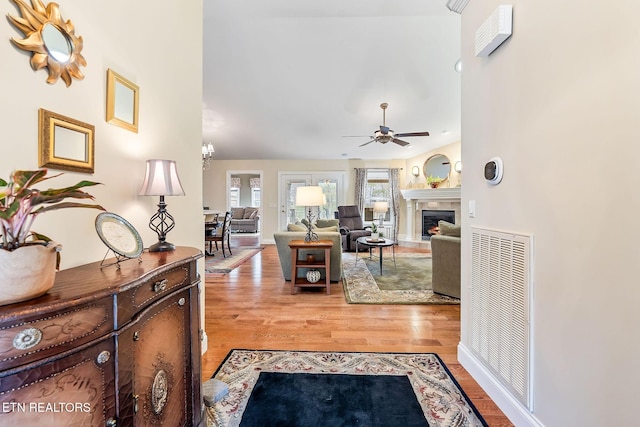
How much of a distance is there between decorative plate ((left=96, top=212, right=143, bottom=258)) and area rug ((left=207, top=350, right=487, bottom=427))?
1.06m

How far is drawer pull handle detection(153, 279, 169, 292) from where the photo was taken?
→ 3.39 ft

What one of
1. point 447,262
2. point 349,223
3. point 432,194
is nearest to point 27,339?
point 447,262

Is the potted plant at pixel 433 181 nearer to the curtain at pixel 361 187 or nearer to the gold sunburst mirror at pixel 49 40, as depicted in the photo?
the curtain at pixel 361 187

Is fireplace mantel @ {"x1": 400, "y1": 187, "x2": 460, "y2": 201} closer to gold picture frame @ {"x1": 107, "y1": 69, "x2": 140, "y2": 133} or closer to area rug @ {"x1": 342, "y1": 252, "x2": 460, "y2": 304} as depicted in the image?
area rug @ {"x1": 342, "y1": 252, "x2": 460, "y2": 304}

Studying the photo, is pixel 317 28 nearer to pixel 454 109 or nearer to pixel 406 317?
pixel 454 109

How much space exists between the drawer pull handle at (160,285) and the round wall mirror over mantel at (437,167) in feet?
21.7

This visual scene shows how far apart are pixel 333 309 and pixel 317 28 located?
3172mm

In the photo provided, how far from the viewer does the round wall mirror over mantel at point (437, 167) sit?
6.55 meters

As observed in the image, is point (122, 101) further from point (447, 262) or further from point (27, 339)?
point (447, 262)

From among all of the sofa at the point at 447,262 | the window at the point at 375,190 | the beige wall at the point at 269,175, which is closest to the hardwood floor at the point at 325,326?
the sofa at the point at 447,262

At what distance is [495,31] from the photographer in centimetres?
152

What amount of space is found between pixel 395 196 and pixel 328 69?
15.1 feet

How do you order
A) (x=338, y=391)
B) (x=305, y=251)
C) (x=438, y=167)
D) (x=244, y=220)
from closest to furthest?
1. (x=338, y=391)
2. (x=305, y=251)
3. (x=438, y=167)
4. (x=244, y=220)

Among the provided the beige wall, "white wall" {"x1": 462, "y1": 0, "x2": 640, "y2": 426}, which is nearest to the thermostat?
"white wall" {"x1": 462, "y1": 0, "x2": 640, "y2": 426}
